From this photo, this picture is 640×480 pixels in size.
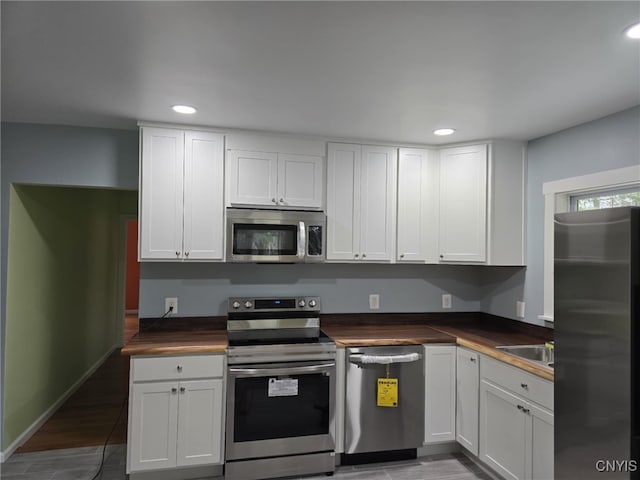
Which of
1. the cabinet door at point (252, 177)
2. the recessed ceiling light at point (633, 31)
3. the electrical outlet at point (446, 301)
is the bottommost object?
the electrical outlet at point (446, 301)

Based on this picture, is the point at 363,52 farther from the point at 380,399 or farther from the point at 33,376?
the point at 33,376

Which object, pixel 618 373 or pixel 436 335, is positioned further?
pixel 436 335

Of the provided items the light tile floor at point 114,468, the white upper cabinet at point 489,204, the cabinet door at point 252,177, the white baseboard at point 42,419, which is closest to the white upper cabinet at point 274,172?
the cabinet door at point 252,177

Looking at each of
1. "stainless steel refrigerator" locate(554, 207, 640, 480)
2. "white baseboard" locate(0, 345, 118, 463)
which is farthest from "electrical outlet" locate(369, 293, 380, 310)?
"white baseboard" locate(0, 345, 118, 463)

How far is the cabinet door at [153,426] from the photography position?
2543mm

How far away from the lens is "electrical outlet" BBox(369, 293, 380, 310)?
3559mm

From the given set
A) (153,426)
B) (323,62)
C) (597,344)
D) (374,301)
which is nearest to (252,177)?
(323,62)

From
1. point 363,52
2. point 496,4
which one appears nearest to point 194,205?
point 363,52

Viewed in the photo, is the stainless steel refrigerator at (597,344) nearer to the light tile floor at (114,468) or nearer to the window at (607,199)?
the window at (607,199)

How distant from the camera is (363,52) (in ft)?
5.79

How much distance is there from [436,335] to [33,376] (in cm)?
322

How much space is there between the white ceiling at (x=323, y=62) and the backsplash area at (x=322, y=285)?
1186 mm

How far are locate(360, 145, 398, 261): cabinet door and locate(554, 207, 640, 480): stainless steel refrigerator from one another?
5.39 ft

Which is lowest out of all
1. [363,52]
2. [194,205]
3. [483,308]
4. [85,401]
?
[85,401]
